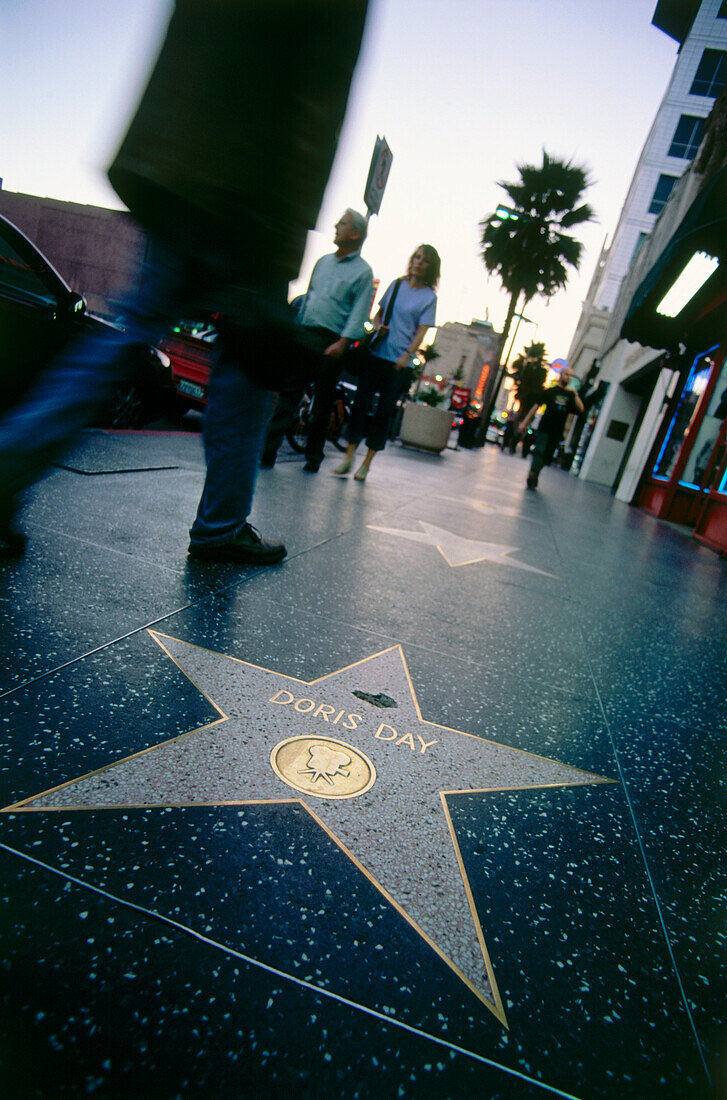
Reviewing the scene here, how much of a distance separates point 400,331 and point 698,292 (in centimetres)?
507

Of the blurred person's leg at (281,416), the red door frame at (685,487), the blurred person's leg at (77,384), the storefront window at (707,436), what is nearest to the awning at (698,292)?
the red door frame at (685,487)

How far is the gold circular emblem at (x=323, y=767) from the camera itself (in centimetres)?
121

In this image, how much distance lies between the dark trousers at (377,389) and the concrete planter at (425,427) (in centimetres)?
709

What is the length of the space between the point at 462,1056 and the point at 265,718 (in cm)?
78

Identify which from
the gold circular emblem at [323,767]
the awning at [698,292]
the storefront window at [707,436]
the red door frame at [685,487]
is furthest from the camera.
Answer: the red door frame at [685,487]

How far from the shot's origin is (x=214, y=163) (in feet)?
4.98

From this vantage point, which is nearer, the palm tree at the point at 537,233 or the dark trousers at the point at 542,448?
the dark trousers at the point at 542,448

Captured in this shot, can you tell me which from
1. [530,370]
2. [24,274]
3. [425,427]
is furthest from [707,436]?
[530,370]

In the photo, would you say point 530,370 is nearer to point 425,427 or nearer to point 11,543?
point 425,427

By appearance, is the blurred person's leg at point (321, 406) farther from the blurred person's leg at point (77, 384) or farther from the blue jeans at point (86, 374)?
the blurred person's leg at point (77, 384)

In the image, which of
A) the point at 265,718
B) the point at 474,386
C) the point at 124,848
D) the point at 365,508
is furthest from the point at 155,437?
the point at 474,386

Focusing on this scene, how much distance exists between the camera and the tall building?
101 feet

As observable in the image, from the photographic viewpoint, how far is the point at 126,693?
138 centimetres

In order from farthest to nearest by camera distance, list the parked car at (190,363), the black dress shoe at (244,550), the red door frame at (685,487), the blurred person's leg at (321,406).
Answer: the red door frame at (685,487) < the parked car at (190,363) < the blurred person's leg at (321,406) < the black dress shoe at (244,550)
